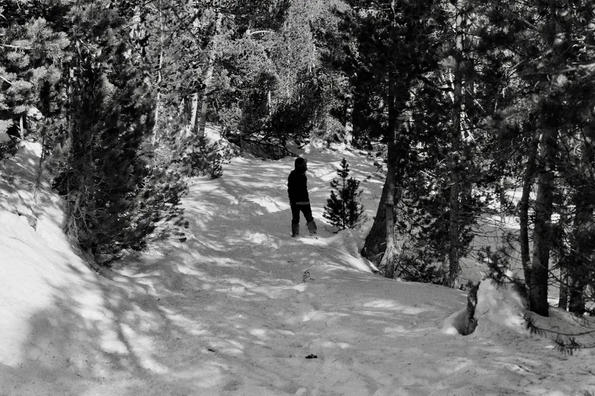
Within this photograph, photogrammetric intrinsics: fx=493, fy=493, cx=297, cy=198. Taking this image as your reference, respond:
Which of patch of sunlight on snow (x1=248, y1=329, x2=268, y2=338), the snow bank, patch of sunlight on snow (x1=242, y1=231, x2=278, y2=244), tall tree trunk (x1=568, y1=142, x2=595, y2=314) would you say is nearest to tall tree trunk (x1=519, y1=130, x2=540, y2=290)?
the snow bank

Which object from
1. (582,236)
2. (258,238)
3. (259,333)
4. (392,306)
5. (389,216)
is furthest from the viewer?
(258,238)

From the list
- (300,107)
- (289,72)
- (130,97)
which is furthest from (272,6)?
(130,97)

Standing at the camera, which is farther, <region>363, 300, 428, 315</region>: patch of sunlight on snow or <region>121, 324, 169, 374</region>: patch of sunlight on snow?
<region>363, 300, 428, 315</region>: patch of sunlight on snow

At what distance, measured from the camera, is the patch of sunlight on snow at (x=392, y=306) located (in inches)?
259

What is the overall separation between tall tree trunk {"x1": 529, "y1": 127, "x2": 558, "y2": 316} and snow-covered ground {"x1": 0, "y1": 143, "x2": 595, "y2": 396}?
260mm

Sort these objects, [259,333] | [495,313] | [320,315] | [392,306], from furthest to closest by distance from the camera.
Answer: [320,315] < [392,306] < [259,333] < [495,313]

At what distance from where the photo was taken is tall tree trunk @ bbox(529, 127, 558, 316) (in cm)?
528

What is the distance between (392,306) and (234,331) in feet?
7.21

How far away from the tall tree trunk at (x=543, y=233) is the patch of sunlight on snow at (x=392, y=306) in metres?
1.42

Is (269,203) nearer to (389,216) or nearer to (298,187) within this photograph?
(298,187)

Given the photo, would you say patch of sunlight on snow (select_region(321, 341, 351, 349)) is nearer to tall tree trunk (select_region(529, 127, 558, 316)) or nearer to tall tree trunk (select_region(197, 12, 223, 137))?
tall tree trunk (select_region(529, 127, 558, 316))

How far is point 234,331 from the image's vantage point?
21.4ft

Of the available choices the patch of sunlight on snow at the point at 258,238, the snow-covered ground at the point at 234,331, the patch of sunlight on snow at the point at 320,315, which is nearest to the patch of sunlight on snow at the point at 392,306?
the snow-covered ground at the point at 234,331

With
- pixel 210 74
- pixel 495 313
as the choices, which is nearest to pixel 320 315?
pixel 495 313
